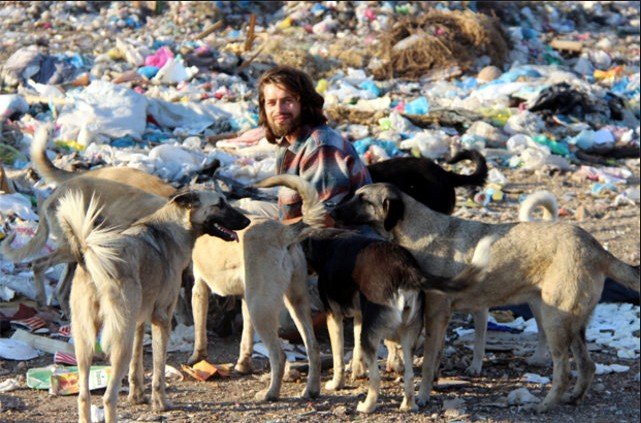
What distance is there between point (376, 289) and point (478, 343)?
125 cm

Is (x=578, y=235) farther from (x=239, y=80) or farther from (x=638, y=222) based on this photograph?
(x=239, y=80)

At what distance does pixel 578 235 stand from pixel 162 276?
2.21 metres

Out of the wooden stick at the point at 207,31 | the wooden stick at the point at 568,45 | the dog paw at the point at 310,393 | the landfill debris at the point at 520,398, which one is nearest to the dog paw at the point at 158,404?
the dog paw at the point at 310,393

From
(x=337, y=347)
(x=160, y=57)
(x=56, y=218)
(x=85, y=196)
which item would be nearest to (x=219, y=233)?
(x=337, y=347)

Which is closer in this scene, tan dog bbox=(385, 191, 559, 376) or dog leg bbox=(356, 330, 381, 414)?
dog leg bbox=(356, 330, 381, 414)

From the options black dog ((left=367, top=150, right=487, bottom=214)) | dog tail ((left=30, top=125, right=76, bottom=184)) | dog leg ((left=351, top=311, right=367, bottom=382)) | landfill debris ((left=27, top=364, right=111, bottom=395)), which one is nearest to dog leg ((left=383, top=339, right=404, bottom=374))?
dog leg ((left=351, top=311, right=367, bottom=382))

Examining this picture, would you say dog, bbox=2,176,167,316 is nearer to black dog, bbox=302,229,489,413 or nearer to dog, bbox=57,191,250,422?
dog, bbox=57,191,250,422

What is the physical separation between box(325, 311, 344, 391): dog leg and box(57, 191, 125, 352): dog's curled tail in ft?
4.54

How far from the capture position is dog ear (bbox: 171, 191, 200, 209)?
5.25 meters

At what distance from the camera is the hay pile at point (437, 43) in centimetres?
1498

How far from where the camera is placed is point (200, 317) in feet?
19.8

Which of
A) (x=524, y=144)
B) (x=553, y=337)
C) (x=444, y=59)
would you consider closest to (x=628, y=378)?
(x=553, y=337)

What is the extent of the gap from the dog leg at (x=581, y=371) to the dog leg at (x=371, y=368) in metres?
1.15

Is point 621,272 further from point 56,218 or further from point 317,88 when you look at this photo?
point 317,88
